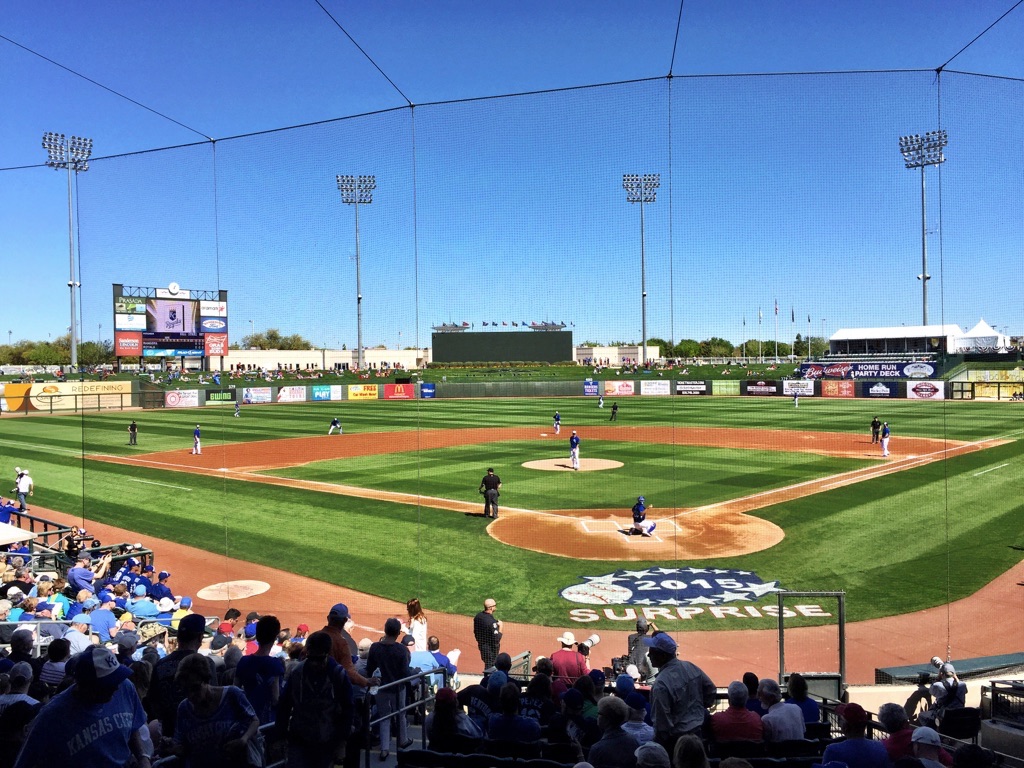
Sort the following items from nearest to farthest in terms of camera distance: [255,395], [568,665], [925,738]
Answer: [925,738], [568,665], [255,395]

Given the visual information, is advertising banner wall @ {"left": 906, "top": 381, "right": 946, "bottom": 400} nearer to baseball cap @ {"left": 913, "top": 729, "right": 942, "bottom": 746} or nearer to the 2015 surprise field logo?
the 2015 surprise field logo

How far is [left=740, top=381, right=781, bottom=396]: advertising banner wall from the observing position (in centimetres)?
5456

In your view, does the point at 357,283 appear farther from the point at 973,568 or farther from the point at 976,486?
the point at 976,486

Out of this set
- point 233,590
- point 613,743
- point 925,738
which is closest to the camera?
point 613,743

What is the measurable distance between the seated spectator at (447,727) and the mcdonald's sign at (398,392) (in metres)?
53.0

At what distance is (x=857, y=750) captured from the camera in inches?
162

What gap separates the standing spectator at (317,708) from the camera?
413 centimetres

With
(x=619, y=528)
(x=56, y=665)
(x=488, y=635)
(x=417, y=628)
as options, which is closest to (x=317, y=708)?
(x=56, y=665)

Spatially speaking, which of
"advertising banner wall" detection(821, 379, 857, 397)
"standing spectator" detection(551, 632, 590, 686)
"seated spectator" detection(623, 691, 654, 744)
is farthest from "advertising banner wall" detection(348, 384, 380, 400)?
"seated spectator" detection(623, 691, 654, 744)

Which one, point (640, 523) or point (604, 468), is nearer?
point (640, 523)

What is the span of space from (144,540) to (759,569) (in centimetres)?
1322

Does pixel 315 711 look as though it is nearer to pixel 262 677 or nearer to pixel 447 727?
pixel 262 677

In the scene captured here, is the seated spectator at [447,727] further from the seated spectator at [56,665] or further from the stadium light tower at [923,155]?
the stadium light tower at [923,155]

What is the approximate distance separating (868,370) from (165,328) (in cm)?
4272
